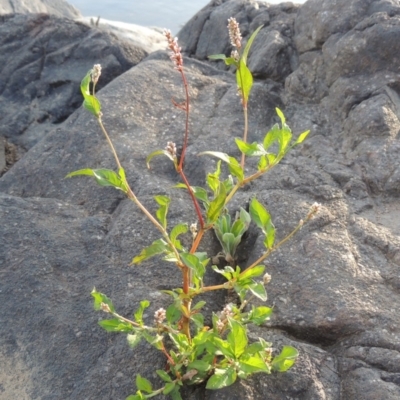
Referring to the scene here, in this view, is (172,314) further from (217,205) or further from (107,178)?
(107,178)

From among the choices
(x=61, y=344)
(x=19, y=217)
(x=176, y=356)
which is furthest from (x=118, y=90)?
(x=176, y=356)

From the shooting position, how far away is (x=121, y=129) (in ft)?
11.9

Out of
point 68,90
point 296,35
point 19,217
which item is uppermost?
point 296,35

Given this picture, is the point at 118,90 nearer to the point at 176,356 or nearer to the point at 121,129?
the point at 121,129

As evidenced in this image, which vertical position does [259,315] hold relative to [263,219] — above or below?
below

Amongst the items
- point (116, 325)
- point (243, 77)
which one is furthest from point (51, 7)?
point (116, 325)

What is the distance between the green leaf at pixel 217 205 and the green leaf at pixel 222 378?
1.61ft

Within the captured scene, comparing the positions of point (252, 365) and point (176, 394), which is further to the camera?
point (176, 394)

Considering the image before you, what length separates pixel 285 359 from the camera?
2184mm

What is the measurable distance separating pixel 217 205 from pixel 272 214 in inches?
33.5

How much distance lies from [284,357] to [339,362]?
1.13 feet

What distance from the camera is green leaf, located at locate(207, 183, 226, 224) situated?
2.12m

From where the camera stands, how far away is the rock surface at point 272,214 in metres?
2.38

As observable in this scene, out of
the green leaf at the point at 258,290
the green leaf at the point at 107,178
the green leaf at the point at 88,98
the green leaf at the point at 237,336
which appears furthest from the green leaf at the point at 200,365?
the green leaf at the point at 88,98
